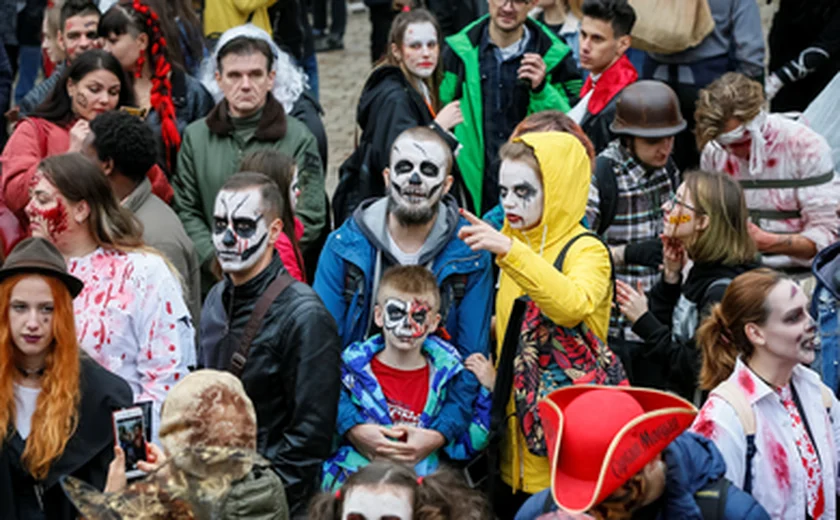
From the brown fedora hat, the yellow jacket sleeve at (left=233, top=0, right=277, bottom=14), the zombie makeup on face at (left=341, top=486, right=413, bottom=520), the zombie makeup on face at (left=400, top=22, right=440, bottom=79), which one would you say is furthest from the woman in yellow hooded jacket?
the yellow jacket sleeve at (left=233, top=0, right=277, bottom=14)

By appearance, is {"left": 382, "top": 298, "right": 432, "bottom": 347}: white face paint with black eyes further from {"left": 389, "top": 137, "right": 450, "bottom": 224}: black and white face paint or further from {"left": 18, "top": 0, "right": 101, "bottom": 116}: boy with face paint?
{"left": 18, "top": 0, "right": 101, "bottom": 116}: boy with face paint

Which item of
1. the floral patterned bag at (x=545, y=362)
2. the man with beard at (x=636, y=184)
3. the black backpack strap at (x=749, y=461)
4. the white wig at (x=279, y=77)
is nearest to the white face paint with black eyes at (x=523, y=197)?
the floral patterned bag at (x=545, y=362)

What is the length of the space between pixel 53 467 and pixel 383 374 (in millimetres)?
1389

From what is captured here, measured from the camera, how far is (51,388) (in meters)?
4.55

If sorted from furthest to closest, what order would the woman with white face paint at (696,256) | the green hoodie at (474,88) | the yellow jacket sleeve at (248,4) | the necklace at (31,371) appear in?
the yellow jacket sleeve at (248,4) < the green hoodie at (474,88) < the woman with white face paint at (696,256) < the necklace at (31,371)

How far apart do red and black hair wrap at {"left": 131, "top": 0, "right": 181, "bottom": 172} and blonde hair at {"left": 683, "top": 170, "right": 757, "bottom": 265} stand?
9.66 feet

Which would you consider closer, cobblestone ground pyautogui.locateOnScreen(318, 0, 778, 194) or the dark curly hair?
the dark curly hair

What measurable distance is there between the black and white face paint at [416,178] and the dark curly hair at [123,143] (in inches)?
46.4

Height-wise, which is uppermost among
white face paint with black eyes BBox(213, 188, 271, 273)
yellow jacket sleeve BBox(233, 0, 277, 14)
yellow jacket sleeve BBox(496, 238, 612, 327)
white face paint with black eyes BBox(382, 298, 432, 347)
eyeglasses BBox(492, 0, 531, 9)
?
eyeglasses BBox(492, 0, 531, 9)

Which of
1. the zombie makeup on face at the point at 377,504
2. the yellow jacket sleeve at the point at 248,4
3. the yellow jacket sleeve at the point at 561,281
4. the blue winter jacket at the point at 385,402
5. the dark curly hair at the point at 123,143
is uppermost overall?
the yellow jacket sleeve at the point at 248,4

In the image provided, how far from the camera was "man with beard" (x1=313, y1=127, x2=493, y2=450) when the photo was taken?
217 inches

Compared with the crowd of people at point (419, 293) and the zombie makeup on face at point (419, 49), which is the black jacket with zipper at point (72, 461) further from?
the zombie makeup on face at point (419, 49)

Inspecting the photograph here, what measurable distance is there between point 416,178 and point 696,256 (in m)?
1.26

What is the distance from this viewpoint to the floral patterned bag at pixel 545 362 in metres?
5.20
